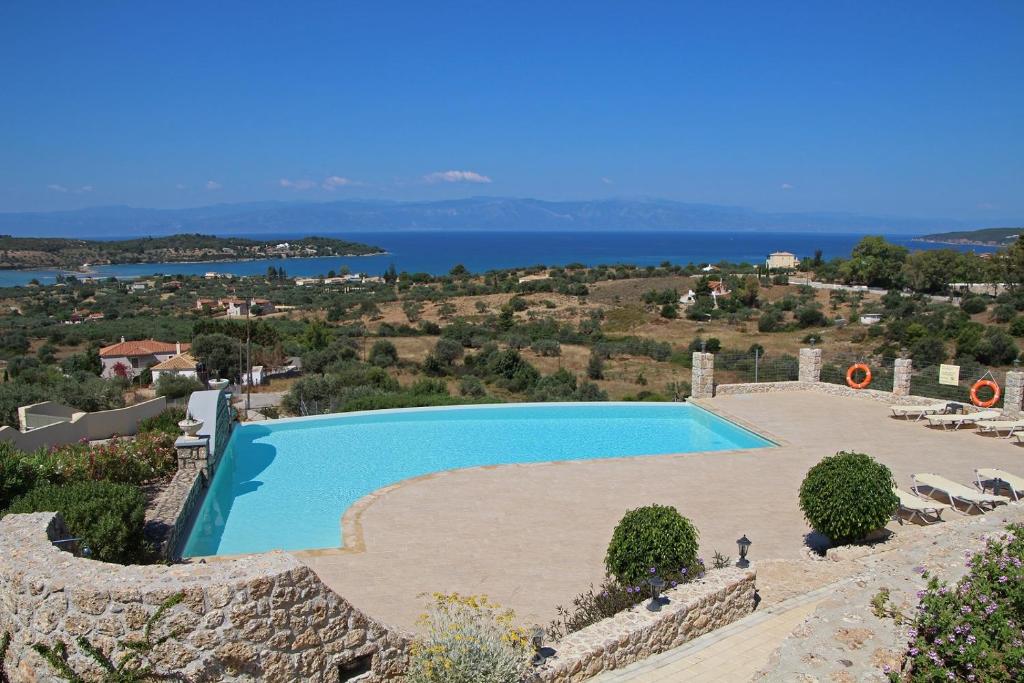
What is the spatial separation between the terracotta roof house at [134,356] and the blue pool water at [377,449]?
51.8ft

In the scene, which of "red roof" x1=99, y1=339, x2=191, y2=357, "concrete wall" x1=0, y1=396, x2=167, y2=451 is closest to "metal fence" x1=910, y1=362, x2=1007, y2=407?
"concrete wall" x1=0, y1=396, x2=167, y2=451

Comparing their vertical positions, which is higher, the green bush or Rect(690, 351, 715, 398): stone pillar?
the green bush

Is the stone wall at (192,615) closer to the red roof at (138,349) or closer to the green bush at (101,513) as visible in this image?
the green bush at (101,513)

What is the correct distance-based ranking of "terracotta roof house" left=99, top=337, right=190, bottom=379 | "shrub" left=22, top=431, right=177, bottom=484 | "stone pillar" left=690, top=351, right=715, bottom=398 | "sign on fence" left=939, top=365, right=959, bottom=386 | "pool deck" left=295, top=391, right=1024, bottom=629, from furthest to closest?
"terracotta roof house" left=99, top=337, right=190, bottom=379
"stone pillar" left=690, top=351, right=715, bottom=398
"sign on fence" left=939, top=365, right=959, bottom=386
"shrub" left=22, top=431, right=177, bottom=484
"pool deck" left=295, top=391, right=1024, bottom=629

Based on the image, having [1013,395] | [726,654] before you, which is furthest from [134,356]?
[1013,395]

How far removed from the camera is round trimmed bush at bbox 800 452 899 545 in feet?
25.0

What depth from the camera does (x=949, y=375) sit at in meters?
15.4

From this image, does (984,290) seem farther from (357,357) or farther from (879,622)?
(879,622)

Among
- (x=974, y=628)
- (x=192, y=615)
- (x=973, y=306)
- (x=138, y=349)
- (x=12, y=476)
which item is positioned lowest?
(x=138, y=349)

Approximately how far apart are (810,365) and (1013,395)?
4.39 m

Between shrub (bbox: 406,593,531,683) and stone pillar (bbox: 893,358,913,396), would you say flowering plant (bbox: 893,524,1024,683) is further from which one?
stone pillar (bbox: 893,358,913,396)

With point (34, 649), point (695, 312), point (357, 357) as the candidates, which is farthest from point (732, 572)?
point (695, 312)

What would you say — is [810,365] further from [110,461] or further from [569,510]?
[110,461]

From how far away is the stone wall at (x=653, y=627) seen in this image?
5168 mm
